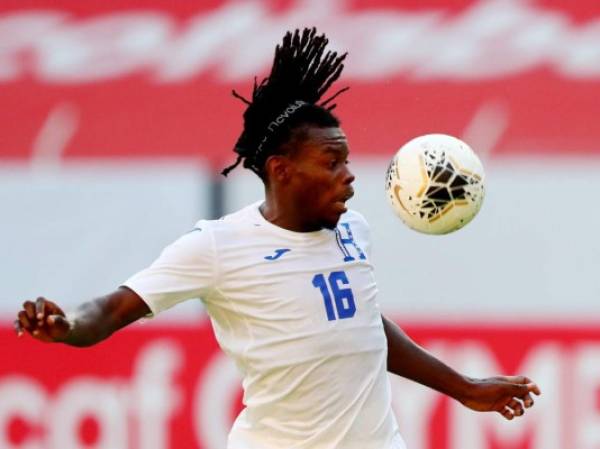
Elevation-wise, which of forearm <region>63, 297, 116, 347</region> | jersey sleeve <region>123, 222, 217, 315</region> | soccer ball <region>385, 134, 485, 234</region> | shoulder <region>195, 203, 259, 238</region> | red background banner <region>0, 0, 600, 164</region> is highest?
red background banner <region>0, 0, 600, 164</region>

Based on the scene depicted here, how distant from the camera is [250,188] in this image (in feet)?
31.6

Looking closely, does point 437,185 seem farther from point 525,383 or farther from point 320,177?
point 525,383

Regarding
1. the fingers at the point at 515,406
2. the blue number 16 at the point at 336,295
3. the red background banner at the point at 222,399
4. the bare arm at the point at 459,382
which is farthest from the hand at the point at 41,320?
→ the red background banner at the point at 222,399

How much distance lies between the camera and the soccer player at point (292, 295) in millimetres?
4953

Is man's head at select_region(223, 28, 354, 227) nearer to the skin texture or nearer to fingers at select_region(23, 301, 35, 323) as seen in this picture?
the skin texture

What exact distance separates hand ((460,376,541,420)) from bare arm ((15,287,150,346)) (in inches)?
52.6

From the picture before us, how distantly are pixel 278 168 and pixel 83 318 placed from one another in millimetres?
980

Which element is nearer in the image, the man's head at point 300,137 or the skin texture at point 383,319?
the skin texture at point 383,319

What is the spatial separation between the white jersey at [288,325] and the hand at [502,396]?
1.39 ft

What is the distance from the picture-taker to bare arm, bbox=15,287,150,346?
4.29 meters

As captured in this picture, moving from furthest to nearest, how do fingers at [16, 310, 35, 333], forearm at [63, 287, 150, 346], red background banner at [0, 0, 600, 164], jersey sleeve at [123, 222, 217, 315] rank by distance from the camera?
red background banner at [0, 0, 600, 164], jersey sleeve at [123, 222, 217, 315], forearm at [63, 287, 150, 346], fingers at [16, 310, 35, 333]

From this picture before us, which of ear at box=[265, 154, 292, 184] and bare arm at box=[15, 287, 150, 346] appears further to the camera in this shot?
ear at box=[265, 154, 292, 184]

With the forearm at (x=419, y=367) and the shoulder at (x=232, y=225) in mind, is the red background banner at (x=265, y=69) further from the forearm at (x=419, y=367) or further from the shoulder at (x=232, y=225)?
the shoulder at (x=232, y=225)

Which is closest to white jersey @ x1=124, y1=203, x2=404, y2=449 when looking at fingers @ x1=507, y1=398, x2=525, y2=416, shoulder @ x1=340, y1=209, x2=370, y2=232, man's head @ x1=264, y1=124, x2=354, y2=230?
man's head @ x1=264, y1=124, x2=354, y2=230
